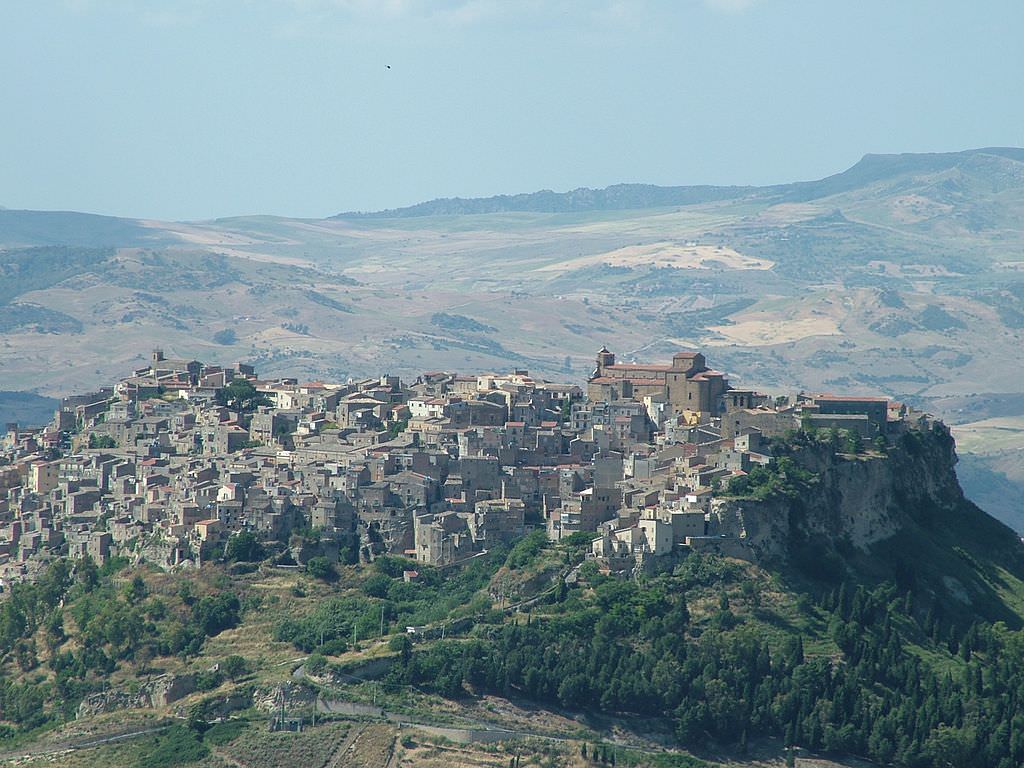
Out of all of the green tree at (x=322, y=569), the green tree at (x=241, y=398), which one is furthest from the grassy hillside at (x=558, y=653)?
the green tree at (x=241, y=398)

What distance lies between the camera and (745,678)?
66.5m

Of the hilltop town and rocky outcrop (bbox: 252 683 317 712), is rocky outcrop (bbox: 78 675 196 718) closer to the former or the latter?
rocky outcrop (bbox: 252 683 317 712)

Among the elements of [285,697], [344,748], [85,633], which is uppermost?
[285,697]

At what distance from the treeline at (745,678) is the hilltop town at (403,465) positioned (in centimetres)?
382

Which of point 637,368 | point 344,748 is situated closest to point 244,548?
point 344,748

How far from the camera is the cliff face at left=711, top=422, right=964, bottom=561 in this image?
7362 cm

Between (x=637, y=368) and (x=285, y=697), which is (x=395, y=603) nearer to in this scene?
(x=285, y=697)

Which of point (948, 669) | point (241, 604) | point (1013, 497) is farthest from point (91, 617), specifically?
point (1013, 497)

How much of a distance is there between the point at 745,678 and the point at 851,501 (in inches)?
571

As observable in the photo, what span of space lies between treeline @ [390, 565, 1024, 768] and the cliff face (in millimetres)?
3718

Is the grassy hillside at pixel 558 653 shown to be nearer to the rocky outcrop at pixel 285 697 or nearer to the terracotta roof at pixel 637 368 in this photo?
the rocky outcrop at pixel 285 697

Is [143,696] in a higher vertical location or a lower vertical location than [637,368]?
lower

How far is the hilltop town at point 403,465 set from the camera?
76875 millimetres

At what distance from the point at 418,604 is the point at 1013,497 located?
133706 millimetres
